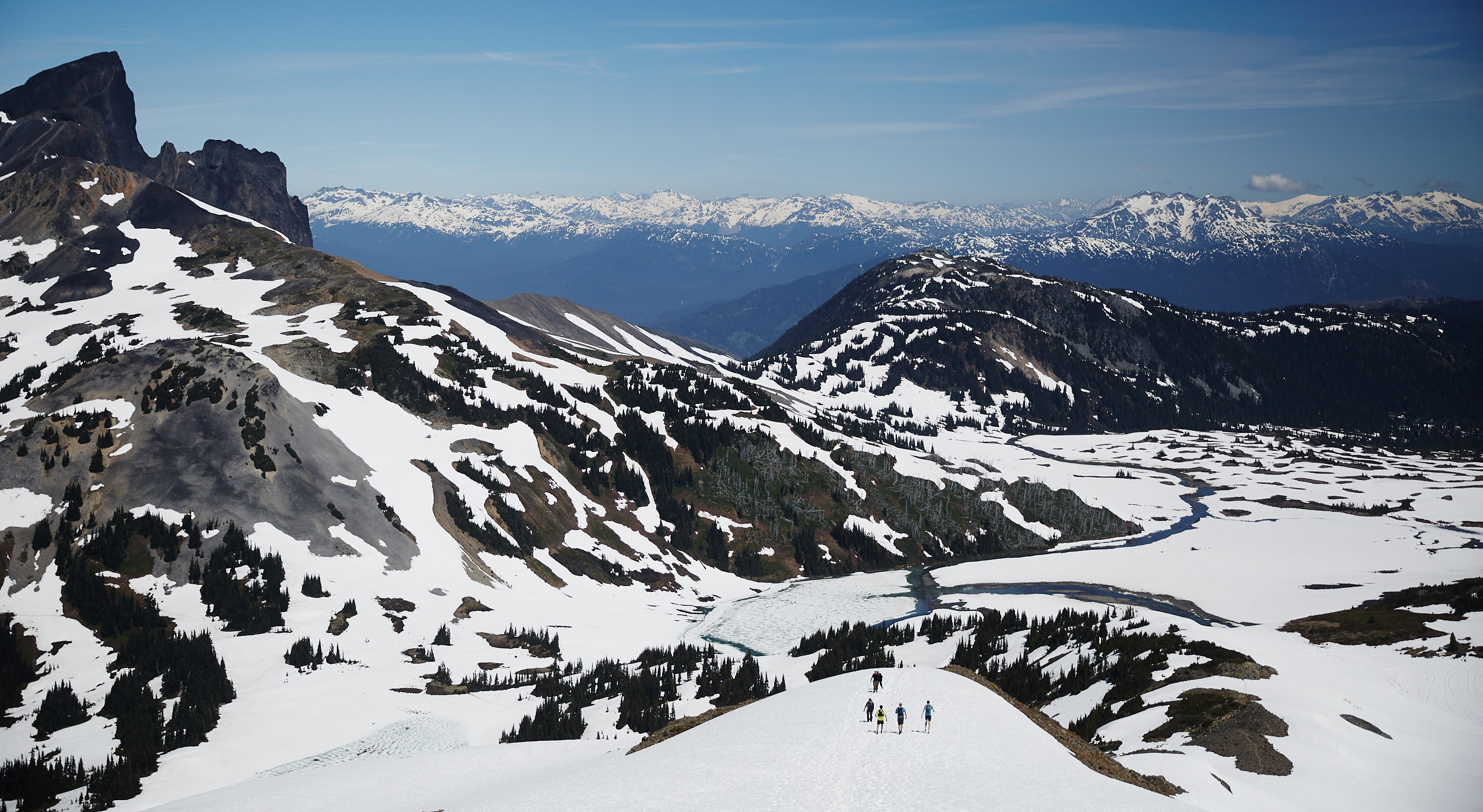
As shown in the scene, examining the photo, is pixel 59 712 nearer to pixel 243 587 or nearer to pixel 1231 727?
pixel 243 587

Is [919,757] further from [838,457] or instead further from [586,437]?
[838,457]

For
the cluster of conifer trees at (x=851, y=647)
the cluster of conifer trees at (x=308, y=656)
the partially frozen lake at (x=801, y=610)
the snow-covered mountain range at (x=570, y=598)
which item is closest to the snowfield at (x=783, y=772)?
the snow-covered mountain range at (x=570, y=598)

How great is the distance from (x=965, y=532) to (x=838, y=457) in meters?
30.4

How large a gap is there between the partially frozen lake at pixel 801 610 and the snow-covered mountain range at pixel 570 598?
2.97 feet

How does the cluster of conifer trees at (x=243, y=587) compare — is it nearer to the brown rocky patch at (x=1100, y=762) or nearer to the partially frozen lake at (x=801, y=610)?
the partially frozen lake at (x=801, y=610)

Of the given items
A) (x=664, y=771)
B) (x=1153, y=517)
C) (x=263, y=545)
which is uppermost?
(x=263, y=545)

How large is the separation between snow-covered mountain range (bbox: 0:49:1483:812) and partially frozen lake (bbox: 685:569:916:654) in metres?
0.90

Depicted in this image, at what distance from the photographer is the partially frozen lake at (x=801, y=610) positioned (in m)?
108

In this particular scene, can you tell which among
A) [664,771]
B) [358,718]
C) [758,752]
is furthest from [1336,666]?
[358,718]

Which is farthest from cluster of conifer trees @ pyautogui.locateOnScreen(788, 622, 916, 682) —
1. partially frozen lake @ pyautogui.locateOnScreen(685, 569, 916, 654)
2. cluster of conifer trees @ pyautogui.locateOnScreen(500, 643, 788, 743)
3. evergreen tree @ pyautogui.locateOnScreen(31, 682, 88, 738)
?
evergreen tree @ pyautogui.locateOnScreen(31, 682, 88, 738)

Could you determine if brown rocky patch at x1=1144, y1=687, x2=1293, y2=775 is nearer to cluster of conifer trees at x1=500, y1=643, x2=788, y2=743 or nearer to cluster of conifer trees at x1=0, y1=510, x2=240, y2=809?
cluster of conifer trees at x1=500, y1=643, x2=788, y2=743

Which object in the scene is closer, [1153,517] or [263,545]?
[263,545]

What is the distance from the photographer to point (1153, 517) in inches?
7544

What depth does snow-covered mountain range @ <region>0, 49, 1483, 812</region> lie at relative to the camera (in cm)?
4812
